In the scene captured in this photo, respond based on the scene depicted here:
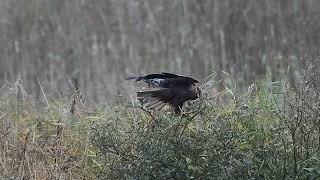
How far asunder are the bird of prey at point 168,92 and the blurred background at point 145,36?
13.8ft

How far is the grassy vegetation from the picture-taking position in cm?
523

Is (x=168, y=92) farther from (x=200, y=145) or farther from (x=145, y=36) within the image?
(x=145, y=36)

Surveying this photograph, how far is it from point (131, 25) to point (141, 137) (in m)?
5.14

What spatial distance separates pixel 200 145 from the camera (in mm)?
5301

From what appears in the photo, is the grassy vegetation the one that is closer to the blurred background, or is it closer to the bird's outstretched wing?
the bird's outstretched wing

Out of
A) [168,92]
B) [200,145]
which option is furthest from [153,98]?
[200,145]

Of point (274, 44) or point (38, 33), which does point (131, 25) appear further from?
point (274, 44)

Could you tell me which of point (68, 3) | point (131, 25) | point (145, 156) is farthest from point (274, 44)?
point (145, 156)

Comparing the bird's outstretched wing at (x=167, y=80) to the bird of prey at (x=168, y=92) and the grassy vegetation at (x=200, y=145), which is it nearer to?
the bird of prey at (x=168, y=92)

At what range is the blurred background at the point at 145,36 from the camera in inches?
390

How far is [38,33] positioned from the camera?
10.4 m

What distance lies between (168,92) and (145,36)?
5001 millimetres

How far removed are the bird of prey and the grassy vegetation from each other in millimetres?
81

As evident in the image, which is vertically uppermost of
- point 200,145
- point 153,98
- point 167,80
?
point 167,80
